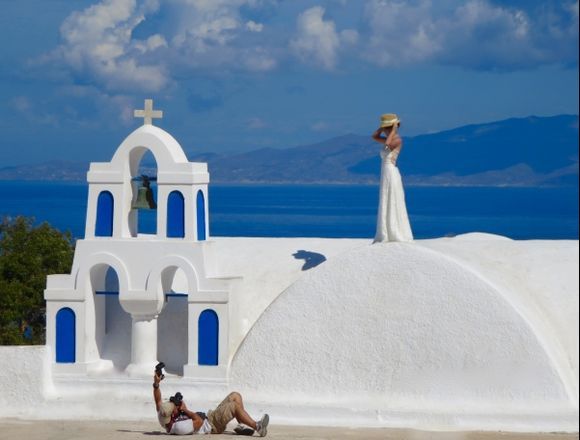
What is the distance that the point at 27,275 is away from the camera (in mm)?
27484

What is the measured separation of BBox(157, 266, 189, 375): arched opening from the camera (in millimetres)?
21453

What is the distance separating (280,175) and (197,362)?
133m

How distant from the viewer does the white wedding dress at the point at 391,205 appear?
65.4ft

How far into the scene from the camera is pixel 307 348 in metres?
19.9

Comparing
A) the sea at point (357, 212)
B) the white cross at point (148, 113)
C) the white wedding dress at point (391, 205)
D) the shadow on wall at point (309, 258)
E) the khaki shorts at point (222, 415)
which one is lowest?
the khaki shorts at point (222, 415)

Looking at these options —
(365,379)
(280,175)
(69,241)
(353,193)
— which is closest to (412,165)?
(353,193)

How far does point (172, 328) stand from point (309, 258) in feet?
8.82

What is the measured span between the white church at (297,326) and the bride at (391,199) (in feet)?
0.90

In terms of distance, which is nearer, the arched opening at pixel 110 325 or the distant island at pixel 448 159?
the arched opening at pixel 110 325

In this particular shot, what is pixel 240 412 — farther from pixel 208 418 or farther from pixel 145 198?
pixel 145 198

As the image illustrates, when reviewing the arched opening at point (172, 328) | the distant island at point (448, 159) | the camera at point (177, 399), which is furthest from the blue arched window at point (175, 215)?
the distant island at point (448, 159)

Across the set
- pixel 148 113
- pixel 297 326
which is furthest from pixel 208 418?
pixel 148 113

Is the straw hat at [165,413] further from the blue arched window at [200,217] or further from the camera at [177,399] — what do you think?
the blue arched window at [200,217]

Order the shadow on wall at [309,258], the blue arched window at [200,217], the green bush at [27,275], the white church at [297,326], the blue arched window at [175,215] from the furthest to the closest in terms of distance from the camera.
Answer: the green bush at [27,275] → the shadow on wall at [309,258] → the blue arched window at [200,217] → the blue arched window at [175,215] → the white church at [297,326]
